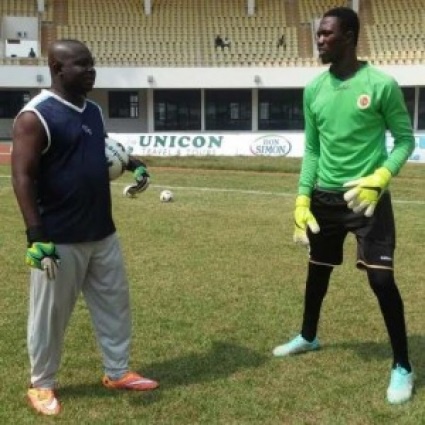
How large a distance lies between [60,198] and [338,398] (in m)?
1.91

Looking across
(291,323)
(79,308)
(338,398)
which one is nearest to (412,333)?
(291,323)

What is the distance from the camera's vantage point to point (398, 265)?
7.57m

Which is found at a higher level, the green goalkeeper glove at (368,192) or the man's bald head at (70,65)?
the man's bald head at (70,65)

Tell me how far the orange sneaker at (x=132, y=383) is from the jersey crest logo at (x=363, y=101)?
200cm

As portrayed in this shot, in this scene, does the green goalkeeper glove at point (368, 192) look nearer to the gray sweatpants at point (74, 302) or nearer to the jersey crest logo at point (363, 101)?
the jersey crest logo at point (363, 101)

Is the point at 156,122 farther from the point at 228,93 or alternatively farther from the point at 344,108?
the point at 344,108

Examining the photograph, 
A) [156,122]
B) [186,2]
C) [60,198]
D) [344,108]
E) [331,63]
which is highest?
[186,2]

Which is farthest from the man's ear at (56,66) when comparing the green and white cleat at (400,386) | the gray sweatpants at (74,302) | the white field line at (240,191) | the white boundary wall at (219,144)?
the white boundary wall at (219,144)

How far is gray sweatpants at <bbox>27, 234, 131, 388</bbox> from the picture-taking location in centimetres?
375

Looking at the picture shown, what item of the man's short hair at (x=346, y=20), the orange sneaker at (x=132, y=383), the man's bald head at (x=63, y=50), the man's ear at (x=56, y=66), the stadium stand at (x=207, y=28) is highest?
the stadium stand at (x=207, y=28)

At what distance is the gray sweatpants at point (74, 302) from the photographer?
3.75 m

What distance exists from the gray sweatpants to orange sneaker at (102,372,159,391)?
4 cm

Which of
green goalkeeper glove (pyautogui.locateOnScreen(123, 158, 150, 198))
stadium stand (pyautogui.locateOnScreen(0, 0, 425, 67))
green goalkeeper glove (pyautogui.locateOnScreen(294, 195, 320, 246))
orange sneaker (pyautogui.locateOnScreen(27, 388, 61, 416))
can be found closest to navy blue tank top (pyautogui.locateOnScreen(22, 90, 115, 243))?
green goalkeeper glove (pyautogui.locateOnScreen(123, 158, 150, 198))

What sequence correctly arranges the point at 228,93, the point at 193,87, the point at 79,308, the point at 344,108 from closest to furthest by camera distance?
the point at 344,108 < the point at 79,308 < the point at 193,87 < the point at 228,93
